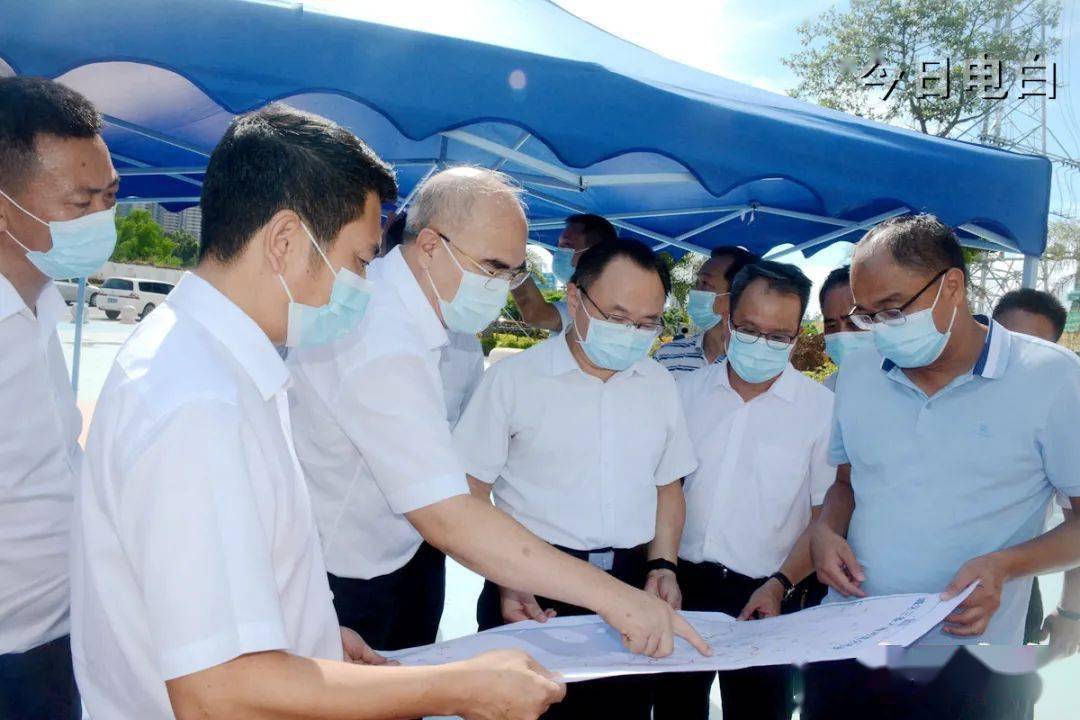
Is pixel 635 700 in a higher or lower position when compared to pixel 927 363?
lower

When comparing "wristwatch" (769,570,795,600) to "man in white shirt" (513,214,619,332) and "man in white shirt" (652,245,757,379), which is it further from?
"man in white shirt" (513,214,619,332)

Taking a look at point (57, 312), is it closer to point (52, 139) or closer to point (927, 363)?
point (52, 139)

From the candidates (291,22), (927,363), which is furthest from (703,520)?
(291,22)

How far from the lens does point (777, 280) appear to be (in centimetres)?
248

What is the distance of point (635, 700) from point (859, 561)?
0.67 metres

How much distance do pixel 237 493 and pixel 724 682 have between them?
1.78 metres

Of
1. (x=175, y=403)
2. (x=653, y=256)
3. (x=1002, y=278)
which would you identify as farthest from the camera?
(x=1002, y=278)

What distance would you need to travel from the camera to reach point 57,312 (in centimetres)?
181

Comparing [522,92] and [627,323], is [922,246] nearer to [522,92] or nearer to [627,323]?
[627,323]

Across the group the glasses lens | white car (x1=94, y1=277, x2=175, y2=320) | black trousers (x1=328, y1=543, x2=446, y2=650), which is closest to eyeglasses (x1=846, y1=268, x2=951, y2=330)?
the glasses lens

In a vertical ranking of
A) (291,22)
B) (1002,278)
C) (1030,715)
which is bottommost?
(1002,278)

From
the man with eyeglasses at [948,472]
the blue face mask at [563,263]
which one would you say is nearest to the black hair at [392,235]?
the blue face mask at [563,263]

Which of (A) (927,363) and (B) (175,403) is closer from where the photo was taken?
(B) (175,403)

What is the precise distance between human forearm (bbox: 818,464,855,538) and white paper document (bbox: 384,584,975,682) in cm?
38
